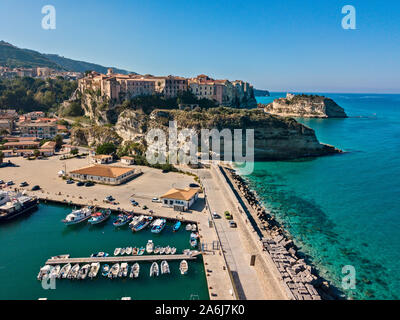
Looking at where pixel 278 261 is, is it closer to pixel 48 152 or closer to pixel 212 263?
pixel 212 263

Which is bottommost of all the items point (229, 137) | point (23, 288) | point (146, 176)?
point (23, 288)

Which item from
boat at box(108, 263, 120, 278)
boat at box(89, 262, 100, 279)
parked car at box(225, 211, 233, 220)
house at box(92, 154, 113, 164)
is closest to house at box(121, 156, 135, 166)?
house at box(92, 154, 113, 164)

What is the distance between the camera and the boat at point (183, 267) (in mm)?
21328

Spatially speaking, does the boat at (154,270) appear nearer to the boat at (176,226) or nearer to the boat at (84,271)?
the boat at (84,271)

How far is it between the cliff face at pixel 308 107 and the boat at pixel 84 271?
135738mm

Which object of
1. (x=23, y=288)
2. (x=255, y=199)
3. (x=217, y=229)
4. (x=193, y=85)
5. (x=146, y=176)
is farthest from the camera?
(x=193, y=85)

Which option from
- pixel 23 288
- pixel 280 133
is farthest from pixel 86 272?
pixel 280 133

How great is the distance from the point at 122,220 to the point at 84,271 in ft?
26.1

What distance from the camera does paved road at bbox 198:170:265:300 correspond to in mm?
18312

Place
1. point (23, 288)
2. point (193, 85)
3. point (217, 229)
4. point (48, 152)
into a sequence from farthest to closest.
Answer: point (193, 85), point (48, 152), point (217, 229), point (23, 288)

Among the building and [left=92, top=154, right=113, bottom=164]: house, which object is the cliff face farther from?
the building

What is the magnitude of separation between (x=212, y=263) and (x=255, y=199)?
15906mm

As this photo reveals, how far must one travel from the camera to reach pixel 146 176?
142 ft

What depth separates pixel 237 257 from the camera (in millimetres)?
21906
